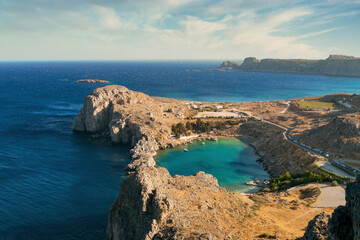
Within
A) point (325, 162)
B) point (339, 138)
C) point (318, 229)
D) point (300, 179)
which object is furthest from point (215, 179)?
point (339, 138)

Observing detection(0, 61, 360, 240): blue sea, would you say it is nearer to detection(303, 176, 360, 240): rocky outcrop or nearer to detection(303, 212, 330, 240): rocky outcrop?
detection(303, 212, 330, 240): rocky outcrop

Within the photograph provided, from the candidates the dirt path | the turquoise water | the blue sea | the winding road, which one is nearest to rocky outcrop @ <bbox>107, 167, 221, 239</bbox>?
the blue sea

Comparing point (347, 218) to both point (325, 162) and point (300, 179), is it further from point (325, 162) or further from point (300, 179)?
point (325, 162)

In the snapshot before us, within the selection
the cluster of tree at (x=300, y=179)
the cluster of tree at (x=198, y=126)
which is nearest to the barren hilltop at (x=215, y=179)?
the cluster of tree at (x=300, y=179)

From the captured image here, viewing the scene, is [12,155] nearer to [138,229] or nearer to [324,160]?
[138,229]

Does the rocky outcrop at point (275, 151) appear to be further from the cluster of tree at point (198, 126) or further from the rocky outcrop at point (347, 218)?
the rocky outcrop at point (347, 218)

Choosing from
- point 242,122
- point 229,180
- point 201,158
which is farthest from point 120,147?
point 242,122

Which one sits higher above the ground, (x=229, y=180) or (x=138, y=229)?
(x=138, y=229)
